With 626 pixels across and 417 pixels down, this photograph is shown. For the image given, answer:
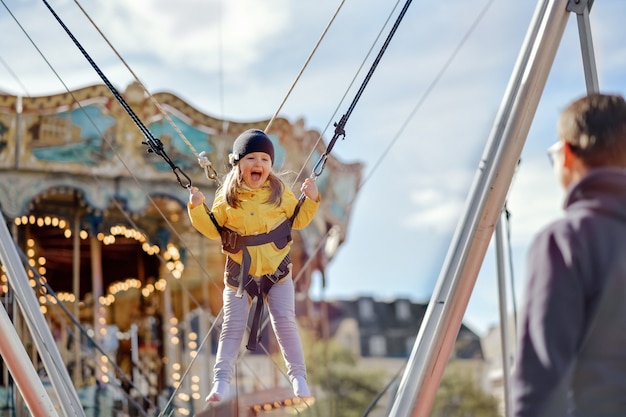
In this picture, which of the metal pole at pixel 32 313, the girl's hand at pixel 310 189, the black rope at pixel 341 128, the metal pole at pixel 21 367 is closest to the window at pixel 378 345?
the metal pole at pixel 32 313

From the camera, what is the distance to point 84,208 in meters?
8.20

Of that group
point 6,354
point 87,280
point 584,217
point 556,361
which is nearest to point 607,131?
point 584,217

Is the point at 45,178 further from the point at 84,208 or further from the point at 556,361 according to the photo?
the point at 556,361

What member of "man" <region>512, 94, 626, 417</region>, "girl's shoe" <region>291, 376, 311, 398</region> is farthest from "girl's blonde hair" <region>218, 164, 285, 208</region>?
"man" <region>512, 94, 626, 417</region>

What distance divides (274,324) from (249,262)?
18cm

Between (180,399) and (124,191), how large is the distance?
5.63ft

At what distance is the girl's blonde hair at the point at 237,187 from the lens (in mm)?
2385

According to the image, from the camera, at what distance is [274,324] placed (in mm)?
2463

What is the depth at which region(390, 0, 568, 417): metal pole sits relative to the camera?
2.24 metres

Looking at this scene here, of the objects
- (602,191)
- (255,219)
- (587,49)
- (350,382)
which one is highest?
(350,382)

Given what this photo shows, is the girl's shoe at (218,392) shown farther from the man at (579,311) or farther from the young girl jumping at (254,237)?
the man at (579,311)

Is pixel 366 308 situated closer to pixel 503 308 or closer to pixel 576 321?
pixel 503 308

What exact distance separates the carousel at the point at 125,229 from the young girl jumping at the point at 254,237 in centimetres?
430

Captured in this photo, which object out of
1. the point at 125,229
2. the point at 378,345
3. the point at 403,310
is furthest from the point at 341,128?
the point at 403,310
